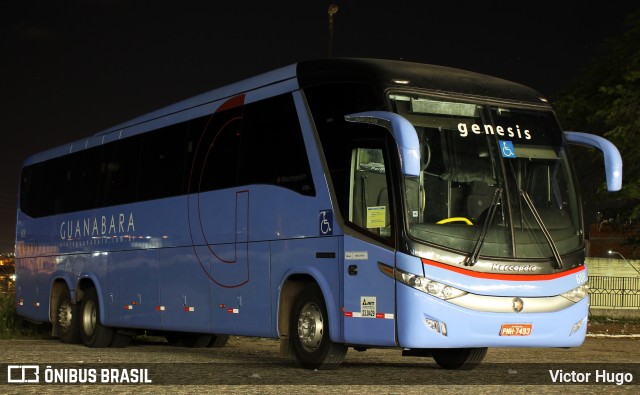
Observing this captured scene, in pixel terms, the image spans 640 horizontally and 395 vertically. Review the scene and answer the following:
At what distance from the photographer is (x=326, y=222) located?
532 inches

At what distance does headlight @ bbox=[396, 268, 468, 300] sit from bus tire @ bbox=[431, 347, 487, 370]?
2.47 metres

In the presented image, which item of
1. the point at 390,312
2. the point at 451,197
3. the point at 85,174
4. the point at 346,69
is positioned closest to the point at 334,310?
the point at 390,312

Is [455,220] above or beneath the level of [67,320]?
above

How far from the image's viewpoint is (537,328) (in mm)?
12766

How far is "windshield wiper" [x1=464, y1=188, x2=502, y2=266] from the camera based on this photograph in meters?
12.4

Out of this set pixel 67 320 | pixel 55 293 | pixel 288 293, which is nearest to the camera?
pixel 288 293

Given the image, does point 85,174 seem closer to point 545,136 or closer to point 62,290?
point 62,290

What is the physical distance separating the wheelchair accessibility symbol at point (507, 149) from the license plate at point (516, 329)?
2009 mm

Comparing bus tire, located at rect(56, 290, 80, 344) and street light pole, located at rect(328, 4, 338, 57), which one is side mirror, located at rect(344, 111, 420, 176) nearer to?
bus tire, located at rect(56, 290, 80, 344)

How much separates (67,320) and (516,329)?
11883mm

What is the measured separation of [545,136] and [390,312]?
10.3 ft

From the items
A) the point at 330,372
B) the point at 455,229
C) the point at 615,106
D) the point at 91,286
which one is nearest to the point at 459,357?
the point at 330,372

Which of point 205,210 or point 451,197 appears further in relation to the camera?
point 205,210

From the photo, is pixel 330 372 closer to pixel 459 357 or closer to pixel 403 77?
pixel 459 357
